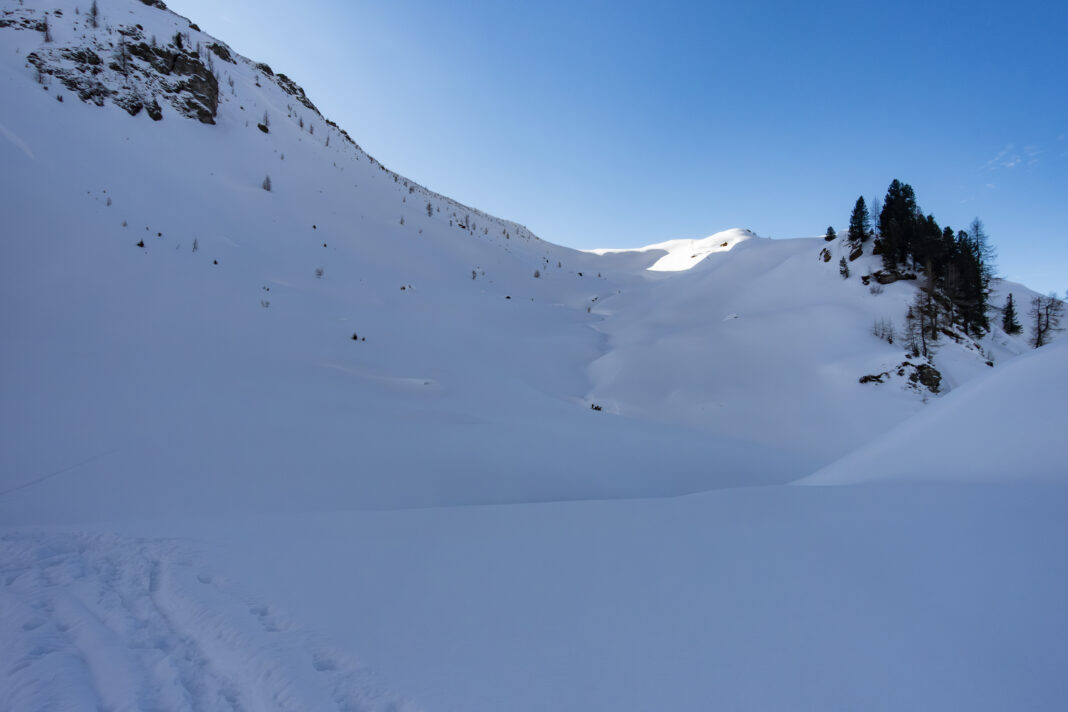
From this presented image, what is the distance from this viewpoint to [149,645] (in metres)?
2.01

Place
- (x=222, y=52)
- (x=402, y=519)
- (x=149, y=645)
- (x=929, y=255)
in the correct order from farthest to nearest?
(x=222, y=52), (x=929, y=255), (x=402, y=519), (x=149, y=645)

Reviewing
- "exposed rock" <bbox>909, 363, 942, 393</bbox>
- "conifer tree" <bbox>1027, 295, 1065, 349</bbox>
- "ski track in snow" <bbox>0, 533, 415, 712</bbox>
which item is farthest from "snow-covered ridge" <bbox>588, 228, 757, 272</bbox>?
"ski track in snow" <bbox>0, 533, 415, 712</bbox>

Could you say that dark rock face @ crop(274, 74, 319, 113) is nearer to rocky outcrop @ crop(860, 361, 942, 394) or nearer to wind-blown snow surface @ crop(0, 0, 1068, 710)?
wind-blown snow surface @ crop(0, 0, 1068, 710)

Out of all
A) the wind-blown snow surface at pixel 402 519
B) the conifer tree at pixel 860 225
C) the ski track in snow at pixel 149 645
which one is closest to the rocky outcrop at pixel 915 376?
the wind-blown snow surface at pixel 402 519

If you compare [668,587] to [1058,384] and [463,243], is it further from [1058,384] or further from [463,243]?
[463,243]

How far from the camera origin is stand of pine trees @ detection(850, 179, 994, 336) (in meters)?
14.4

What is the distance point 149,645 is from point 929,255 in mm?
20545

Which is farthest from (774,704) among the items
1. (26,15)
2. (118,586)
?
(26,15)

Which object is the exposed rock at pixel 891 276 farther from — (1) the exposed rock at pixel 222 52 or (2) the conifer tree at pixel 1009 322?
(1) the exposed rock at pixel 222 52

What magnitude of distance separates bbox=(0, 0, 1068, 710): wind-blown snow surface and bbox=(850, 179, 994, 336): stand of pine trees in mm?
8311

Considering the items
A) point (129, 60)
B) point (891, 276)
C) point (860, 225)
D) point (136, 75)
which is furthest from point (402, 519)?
point (860, 225)

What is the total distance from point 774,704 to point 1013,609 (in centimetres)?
120

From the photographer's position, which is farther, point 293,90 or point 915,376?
point 293,90

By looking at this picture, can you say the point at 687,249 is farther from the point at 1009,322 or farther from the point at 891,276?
the point at 891,276
